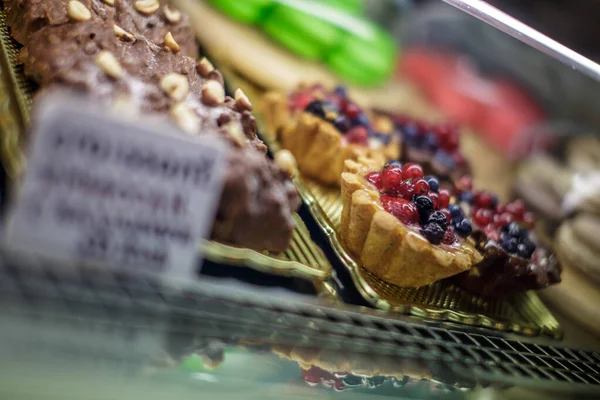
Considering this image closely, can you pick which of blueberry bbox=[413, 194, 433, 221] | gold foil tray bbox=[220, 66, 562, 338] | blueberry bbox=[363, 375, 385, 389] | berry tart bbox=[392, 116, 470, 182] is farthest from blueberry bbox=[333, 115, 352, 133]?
blueberry bbox=[363, 375, 385, 389]

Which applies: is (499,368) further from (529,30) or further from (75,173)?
(75,173)

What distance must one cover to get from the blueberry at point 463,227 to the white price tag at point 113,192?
1194 mm

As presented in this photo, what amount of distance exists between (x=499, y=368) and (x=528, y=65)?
3.32 metres

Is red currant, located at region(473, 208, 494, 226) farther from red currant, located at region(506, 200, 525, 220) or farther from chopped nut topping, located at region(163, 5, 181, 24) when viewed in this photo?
chopped nut topping, located at region(163, 5, 181, 24)

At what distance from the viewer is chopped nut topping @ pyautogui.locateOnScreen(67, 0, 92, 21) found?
1.84 metres

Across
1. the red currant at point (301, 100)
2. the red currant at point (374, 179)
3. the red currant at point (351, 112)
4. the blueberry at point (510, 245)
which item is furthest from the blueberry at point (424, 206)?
the red currant at point (301, 100)

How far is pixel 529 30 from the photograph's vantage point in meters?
1.86

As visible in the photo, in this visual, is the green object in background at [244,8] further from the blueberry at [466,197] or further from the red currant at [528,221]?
the red currant at [528,221]

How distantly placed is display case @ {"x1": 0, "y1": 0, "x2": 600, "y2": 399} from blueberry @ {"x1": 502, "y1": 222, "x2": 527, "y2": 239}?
1 centimetres

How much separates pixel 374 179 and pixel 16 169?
129 cm

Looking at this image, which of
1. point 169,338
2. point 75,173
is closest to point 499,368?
point 169,338

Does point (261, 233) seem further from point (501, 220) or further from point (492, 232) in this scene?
point (501, 220)

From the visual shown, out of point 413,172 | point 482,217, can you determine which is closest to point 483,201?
point 482,217

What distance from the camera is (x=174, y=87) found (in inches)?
64.0
